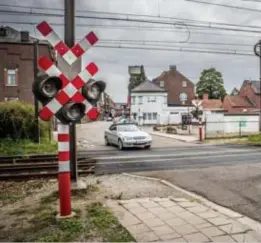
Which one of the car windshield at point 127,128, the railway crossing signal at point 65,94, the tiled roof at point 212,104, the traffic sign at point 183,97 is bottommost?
the car windshield at point 127,128

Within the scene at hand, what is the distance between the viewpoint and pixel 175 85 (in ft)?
226

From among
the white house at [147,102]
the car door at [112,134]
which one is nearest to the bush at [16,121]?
the car door at [112,134]

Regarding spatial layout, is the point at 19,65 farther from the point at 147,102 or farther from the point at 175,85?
the point at 175,85

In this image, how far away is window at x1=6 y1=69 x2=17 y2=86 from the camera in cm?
3531

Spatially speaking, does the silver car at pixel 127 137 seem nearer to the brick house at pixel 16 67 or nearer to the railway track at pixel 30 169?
the railway track at pixel 30 169

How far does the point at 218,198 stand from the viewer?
6465 millimetres

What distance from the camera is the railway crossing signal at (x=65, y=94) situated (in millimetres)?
4422

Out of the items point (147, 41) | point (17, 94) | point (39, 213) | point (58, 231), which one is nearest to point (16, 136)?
point (147, 41)

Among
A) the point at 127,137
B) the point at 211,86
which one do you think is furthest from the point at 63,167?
the point at 211,86

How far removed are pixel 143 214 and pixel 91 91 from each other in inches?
84.7

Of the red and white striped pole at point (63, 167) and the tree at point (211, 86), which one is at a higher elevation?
the tree at point (211, 86)

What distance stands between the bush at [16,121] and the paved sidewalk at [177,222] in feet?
42.1

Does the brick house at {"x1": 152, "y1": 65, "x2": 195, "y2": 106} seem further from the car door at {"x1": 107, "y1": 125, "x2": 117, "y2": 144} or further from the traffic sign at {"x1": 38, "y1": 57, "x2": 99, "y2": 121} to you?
the traffic sign at {"x1": 38, "y1": 57, "x2": 99, "y2": 121}

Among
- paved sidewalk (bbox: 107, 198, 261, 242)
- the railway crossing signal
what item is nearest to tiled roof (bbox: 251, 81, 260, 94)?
paved sidewalk (bbox: 107, 198, 261, 242)
